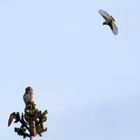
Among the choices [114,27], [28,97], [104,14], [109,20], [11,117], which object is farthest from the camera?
[104,14]

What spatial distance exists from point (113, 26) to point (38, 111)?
27.8 ft

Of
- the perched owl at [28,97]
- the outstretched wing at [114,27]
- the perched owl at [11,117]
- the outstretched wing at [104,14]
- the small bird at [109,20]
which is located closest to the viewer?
the perched owl at [11,117]

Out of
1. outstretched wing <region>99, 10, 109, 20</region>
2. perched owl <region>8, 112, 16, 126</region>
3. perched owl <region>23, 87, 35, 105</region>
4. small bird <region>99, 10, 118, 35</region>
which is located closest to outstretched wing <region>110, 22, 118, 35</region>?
small bird <region>99, 10, 118, 35</region>

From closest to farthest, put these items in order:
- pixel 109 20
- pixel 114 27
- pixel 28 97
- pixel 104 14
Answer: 1. pixel 28 97
2. pixel 114 27
3. pixel 109 20
4. pixel 104 14

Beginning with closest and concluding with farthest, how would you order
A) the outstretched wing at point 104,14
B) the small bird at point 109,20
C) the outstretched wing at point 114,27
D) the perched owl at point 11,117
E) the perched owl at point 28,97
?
the perched owl at point 11,117
the perched owl at point 28,97
the outstretched wing at point 114,27
the small bird at point 109,20
the outstretched wing at point 104,14

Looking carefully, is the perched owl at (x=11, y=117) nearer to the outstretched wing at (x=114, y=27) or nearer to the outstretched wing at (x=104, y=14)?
the outstretched wing at (x=114, y=27)

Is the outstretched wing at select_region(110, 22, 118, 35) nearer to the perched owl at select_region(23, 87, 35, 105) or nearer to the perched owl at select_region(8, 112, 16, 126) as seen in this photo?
the perched owl at select_region(23, 87, 35, 105)

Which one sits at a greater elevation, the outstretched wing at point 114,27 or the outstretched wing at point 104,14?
the outstretched wing at point 104,14

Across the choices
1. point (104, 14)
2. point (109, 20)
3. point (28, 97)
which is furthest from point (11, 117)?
point (104, 14)

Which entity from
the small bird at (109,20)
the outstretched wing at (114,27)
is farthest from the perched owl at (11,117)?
the small bird at (109,20)

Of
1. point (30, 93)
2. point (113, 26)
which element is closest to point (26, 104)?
point (30, 93)

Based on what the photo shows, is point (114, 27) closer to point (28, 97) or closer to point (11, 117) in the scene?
point (28, 97)

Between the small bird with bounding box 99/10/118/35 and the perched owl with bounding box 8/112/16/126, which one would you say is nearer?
the perched owl with bounding box 8/112/16/126

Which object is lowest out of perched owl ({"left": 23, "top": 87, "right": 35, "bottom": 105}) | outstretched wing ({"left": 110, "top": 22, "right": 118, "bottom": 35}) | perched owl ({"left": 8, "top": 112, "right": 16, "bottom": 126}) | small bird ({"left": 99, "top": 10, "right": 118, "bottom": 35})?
perched owl ({"left": 8, "top": 112, "right": 16, "bottom": 126})
